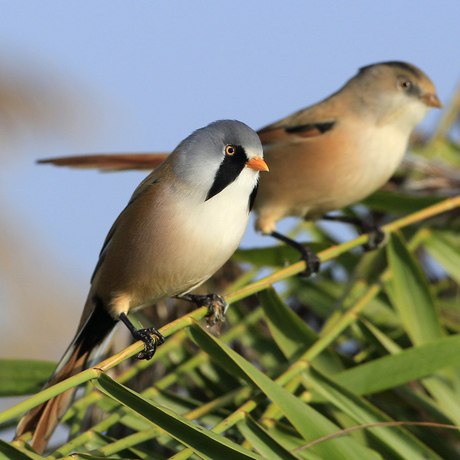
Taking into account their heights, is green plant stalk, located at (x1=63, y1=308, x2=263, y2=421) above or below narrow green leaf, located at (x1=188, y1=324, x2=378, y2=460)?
below

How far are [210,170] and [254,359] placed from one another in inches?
60.2

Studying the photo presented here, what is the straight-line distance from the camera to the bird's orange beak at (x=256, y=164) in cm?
210

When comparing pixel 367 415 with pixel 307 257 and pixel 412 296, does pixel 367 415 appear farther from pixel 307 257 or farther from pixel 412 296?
pixel 307 257

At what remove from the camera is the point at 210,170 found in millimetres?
2131

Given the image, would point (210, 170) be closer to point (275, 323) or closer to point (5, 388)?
point (275, 323)

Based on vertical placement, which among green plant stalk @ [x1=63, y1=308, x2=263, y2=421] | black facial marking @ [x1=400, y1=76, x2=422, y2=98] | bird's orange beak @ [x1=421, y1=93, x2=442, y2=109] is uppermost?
black facial marking @ [x1=400, y1=76, x2=422, y2=98]

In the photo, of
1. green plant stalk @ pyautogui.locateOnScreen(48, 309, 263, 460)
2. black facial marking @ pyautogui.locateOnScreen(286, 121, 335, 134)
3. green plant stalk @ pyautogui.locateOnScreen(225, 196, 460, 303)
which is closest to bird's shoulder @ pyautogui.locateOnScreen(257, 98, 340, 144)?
black facial marking @ pyautogui.locateOnScreen(286, 121, 335, 134)

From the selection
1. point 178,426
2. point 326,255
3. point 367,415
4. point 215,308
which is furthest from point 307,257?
point 178,426

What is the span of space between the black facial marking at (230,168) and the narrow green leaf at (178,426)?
0.80 metres

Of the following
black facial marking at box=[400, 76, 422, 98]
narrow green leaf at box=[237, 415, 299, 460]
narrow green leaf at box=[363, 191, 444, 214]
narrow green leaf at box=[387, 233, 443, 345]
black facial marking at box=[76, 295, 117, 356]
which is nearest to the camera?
narrow green leaf at box=[237, 415, 299, 460]

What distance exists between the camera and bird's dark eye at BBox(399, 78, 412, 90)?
3.69 m

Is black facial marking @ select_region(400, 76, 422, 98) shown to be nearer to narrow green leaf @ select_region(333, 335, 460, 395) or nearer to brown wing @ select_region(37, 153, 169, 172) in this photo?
brown wing @ select_region(37, 153, 169, 172)

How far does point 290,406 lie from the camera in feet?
6.24

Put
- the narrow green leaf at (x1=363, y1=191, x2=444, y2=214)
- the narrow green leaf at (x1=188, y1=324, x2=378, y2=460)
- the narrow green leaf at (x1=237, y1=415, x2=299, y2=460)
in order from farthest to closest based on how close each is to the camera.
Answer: the narrow green leaf at (x1=363, y1=191, x2=444, y2=214), the narrow green leaf at (x1=188, y1=324, x2=378, y2=460), the narrow green leaf at (x1=237, y1=415, x2=299, y2=460)
